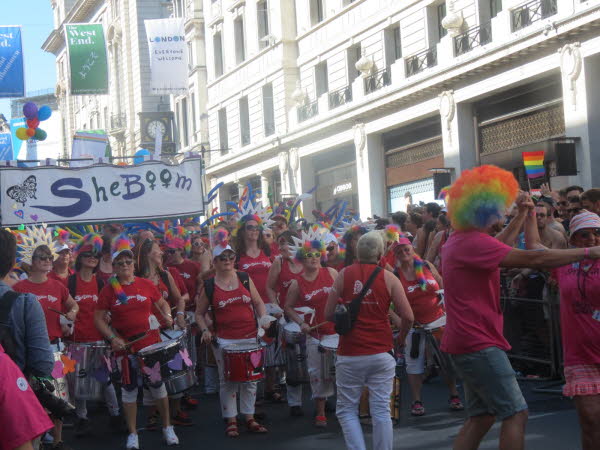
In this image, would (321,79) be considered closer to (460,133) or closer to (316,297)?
(460,133)

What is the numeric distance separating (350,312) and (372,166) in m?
21.8

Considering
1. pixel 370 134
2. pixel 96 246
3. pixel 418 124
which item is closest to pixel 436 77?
pixel 418 124

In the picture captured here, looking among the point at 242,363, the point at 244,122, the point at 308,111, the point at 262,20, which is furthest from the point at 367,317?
the point at 244,122

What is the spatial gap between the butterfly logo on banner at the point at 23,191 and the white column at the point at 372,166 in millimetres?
16343

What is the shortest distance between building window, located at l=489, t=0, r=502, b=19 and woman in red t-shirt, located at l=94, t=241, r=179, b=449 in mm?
15888

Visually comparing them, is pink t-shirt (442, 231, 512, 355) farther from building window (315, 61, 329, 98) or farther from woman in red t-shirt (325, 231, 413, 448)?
building window (315, 61, 329, 98)

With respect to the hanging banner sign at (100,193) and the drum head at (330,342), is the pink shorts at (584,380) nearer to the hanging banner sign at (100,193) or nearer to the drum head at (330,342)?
the drum head at (330,342)

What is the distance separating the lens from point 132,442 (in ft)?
26.6

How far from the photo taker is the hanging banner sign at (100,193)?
12555 millimetres

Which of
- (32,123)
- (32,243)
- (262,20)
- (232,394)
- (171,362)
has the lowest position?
(232,394)

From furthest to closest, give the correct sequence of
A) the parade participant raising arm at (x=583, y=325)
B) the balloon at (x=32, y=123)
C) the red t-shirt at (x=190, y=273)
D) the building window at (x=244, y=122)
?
the building window at (x=244, y=122) < the balloon at (x=32, y=123) < the red t-shirt at (x=190, y=273) < the parade participant raising arm at (x=583, y=325)

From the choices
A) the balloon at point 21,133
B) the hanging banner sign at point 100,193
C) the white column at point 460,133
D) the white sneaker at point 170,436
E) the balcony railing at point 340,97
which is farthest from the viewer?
the balcony railing at point 340,97

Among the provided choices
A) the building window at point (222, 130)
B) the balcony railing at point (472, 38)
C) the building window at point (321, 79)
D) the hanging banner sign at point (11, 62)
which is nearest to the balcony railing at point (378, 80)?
the balcony railing at point (472, 38)

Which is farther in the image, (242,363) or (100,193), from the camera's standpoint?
(100,193)
